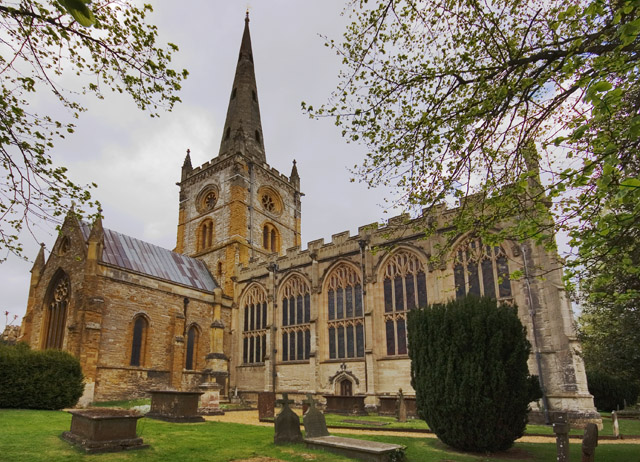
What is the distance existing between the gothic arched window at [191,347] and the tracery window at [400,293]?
11365 millimetres

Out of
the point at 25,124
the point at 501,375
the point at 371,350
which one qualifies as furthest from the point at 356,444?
the point at 371,350

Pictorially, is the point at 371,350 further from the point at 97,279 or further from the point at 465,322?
the point at 97,279

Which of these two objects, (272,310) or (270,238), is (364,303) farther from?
(270,238)

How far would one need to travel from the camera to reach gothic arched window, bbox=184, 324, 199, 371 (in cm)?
2416

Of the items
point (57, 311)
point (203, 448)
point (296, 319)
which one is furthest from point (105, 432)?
point (57, 311)

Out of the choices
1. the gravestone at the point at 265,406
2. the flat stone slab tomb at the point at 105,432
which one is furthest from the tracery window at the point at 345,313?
the flat stone slab tomb at the point at 105,432

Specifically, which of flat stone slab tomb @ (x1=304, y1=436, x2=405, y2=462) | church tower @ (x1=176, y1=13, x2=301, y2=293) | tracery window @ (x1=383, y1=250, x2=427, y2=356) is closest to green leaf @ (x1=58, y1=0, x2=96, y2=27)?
flat stone slab tomb @ (x1=304, y1=436, x2=405, y2=462)

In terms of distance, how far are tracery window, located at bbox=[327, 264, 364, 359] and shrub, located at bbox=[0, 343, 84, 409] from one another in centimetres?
→ 1144

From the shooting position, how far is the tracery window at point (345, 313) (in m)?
21.2

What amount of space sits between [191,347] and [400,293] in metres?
12.4

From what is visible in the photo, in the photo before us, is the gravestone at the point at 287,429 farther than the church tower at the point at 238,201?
No

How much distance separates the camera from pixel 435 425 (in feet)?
30.7

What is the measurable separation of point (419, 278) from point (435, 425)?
1092 cm

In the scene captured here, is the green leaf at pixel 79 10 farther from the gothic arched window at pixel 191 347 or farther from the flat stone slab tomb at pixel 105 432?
the gothic arched window at pixel 191 347
